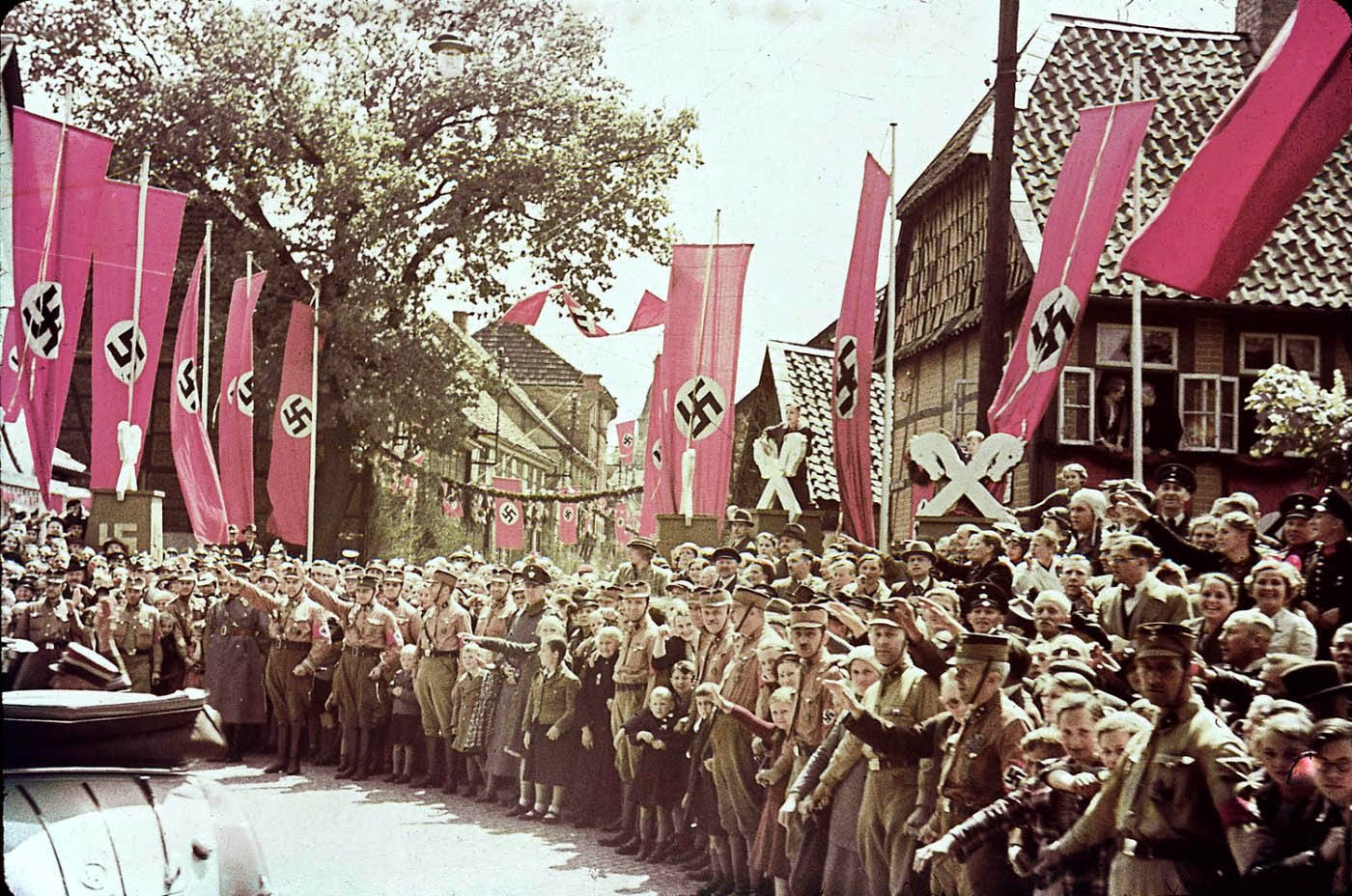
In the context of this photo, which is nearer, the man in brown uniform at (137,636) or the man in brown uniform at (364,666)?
the man in brown uniform at (137,636)

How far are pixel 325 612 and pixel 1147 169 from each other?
687cm

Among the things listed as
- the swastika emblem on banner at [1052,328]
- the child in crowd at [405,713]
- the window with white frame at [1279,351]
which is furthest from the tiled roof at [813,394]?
the window with white frame at [1279,351]

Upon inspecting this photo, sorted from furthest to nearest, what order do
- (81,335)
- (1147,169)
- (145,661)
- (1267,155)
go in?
1. (1147,169)
2. (145,661)
3. (81,335)
4. (1267,155)

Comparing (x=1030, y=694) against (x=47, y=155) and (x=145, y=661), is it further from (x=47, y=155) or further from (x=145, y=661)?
(x=145, y=661)

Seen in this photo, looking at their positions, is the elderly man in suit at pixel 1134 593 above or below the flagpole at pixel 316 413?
below

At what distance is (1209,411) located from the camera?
14.4 m

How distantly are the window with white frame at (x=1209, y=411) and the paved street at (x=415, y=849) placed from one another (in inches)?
294

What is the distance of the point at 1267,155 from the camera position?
6066mm

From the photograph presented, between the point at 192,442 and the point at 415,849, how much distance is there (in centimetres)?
382

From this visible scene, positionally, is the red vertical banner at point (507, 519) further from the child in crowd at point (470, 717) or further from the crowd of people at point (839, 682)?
the child in crowd at point (470, 717)

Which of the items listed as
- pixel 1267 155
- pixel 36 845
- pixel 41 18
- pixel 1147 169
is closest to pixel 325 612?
pixel 41 18

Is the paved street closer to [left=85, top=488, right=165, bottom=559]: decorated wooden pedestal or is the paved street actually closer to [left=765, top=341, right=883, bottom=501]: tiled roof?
[left=85, top=488, right=165, bottom=559]: decorated wooden pedestal

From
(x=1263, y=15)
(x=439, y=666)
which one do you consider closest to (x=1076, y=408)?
(x=1263, y=15)

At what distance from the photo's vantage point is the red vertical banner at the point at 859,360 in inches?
370
